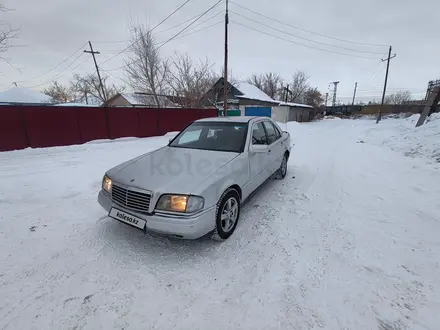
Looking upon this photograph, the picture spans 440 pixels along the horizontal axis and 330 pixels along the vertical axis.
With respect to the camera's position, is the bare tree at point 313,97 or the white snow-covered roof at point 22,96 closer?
the white snow-covered roof at point 22,96

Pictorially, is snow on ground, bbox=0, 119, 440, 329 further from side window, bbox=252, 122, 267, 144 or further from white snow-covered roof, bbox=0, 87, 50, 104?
white snow-covered roof, bbox=0, 87, 50, 104

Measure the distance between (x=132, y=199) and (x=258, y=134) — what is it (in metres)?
2.31

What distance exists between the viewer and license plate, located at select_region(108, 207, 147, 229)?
2316 mm

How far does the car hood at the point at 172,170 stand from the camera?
2355mm

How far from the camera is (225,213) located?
272 centimetres

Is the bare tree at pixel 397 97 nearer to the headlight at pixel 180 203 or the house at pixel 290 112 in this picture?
the house at pixel 290 112

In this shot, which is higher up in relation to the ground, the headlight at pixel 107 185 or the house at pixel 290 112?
the house at pixel 290 112

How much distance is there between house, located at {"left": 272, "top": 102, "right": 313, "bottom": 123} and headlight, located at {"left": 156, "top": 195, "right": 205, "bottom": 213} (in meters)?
25.3

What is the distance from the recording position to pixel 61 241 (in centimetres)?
272

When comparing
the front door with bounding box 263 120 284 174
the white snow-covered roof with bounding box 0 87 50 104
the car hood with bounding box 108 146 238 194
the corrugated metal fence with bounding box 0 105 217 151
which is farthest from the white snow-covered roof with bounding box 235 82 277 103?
the white snow-covered roof with bounding box 0 87 50 104

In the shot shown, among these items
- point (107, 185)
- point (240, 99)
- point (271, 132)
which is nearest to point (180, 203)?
point (107, 185)

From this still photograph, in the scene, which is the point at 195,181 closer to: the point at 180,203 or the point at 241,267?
the point at 180,203

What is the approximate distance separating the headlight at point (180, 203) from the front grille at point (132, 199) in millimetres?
155

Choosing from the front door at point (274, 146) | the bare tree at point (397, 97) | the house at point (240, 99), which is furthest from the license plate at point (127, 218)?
the bare tree at point (397, 97)
